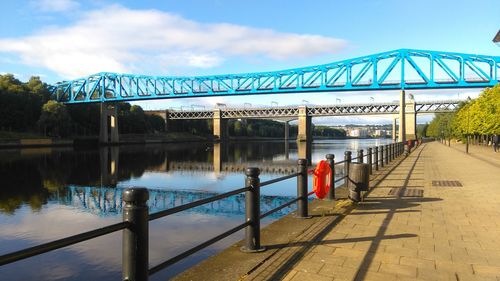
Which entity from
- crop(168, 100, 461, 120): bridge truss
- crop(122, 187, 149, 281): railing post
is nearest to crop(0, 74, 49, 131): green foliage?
crop(168, 100, 461, 120): bridge truss

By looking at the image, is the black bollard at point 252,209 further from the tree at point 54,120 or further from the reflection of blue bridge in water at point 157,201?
the tree at point 54,120

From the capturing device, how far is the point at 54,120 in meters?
91.9

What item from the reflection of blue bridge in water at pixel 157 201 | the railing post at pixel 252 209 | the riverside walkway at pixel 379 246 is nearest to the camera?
the riverside walkway at pixel 379 246

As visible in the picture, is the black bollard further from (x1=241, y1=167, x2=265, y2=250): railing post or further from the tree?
the tree

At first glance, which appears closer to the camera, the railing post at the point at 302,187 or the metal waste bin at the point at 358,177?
the railing post at the point at 302,187

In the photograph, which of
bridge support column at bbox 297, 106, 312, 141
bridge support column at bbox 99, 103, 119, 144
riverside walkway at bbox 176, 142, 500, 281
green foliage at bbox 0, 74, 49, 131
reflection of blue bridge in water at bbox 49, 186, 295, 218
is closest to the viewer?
riverside walkway at bbox 176, 142, 500, 281

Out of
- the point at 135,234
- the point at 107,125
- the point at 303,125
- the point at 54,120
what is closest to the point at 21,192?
the point at 135,234

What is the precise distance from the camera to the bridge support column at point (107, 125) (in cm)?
10950

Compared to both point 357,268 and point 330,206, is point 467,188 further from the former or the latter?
point 357,268

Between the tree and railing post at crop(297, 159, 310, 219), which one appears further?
the tree

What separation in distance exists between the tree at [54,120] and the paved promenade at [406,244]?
3597 inches

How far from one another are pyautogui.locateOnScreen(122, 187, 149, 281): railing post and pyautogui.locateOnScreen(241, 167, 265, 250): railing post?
2.54 meters

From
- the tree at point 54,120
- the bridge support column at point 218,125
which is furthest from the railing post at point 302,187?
the bridge support column at point 218,125

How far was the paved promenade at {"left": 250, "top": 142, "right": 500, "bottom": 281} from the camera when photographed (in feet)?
18.4
